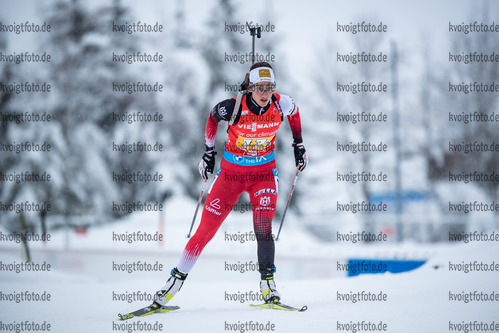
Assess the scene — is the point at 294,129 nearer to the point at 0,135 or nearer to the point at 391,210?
the point at 391,210

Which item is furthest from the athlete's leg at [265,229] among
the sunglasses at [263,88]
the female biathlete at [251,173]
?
the sunglasses at [263,88]

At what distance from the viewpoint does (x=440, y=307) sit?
460cm

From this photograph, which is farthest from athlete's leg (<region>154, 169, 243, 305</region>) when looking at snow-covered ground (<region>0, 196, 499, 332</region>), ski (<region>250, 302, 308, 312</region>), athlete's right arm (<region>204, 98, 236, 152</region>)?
ski (<region>250, 302, 308, 312</region>)

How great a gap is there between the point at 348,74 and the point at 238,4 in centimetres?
651

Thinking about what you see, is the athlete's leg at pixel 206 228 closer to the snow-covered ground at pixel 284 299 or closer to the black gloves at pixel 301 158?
the snow-covered ground at pixel 284 299

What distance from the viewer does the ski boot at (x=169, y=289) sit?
4852 millimetres

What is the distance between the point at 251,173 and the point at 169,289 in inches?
55.6

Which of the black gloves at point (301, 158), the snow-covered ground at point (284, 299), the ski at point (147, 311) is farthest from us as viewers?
the black gloves at point (301, 158)

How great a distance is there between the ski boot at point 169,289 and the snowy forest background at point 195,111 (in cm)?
1634

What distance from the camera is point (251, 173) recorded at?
201 inches

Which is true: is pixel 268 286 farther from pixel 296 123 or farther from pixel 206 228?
pixel 296 123

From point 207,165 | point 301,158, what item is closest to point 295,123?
point 301,158

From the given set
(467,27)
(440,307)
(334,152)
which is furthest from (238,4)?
(440,307)

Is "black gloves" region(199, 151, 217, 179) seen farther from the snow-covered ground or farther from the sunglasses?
the snow-covered ground
